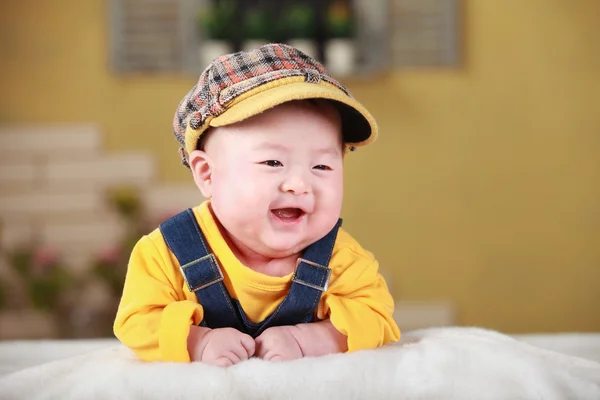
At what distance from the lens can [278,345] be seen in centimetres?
91

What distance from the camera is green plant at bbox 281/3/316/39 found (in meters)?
3.06

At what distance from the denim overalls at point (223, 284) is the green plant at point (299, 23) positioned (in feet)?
7.24

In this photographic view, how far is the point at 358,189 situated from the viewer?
322 centimetres

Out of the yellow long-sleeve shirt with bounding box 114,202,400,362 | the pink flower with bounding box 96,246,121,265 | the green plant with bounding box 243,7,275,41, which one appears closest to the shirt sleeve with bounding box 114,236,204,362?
the yellow long-sleeve shirt with bounding box 114,202,400,362

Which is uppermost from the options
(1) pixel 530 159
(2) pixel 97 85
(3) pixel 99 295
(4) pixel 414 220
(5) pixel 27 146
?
(2) pixel 97 85

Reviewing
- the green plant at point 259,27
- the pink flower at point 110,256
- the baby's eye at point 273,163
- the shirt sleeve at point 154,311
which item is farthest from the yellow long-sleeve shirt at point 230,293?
the green plant at point 259,27

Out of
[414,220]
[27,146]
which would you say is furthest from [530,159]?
[27,146]

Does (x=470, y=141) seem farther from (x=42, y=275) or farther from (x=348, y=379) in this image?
(x=348, y=379)

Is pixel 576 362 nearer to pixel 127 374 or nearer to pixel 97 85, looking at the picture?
pixel 127 374

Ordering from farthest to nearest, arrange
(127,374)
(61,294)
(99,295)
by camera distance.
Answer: (99,295) < (61,294) < (127,374)

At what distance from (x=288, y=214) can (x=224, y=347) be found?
19 centimetres

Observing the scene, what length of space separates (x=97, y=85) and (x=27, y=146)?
1.30ft

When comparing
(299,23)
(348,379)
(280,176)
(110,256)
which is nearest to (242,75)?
(280,176)

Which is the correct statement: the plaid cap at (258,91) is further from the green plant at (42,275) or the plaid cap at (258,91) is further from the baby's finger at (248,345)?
the green plant at (42,275)
